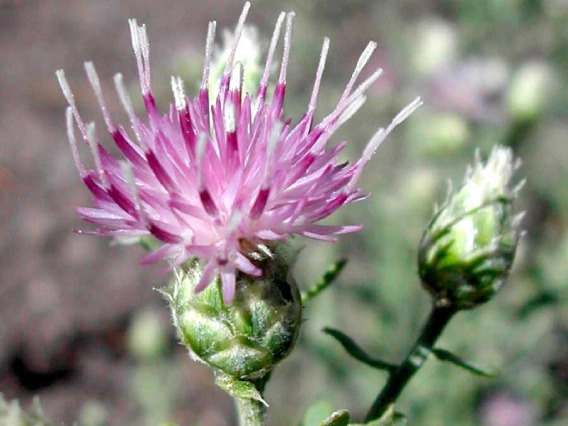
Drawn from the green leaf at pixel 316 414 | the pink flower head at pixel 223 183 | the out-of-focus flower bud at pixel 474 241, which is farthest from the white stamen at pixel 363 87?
the green leaf at pixel 316 414

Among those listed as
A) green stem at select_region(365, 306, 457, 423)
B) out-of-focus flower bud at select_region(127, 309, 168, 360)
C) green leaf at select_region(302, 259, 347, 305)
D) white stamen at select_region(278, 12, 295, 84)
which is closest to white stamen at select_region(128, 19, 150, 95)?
white stamen at select_region(278, 12, 295, 84)

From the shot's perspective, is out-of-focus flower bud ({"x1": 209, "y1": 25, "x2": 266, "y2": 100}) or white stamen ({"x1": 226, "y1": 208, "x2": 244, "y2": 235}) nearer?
white stamen ({"x1": 226, "y1": 208, "x2": 244, "y2": 235})

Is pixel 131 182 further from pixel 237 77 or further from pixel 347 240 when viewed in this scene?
pixel 347 240

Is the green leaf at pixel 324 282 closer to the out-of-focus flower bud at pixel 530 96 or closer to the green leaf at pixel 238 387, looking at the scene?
the green leaf at pixel 238 387

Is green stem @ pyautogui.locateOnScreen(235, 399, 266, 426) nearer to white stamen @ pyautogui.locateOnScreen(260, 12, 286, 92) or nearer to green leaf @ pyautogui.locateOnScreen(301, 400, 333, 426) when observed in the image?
green leaf @ pyautogui.locateOnScreen(301, 400, 333, 426)

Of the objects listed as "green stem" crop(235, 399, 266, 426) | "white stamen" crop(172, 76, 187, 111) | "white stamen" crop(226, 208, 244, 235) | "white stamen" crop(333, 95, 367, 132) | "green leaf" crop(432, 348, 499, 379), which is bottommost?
"green stem" crop(235, 399, 266, 426)
